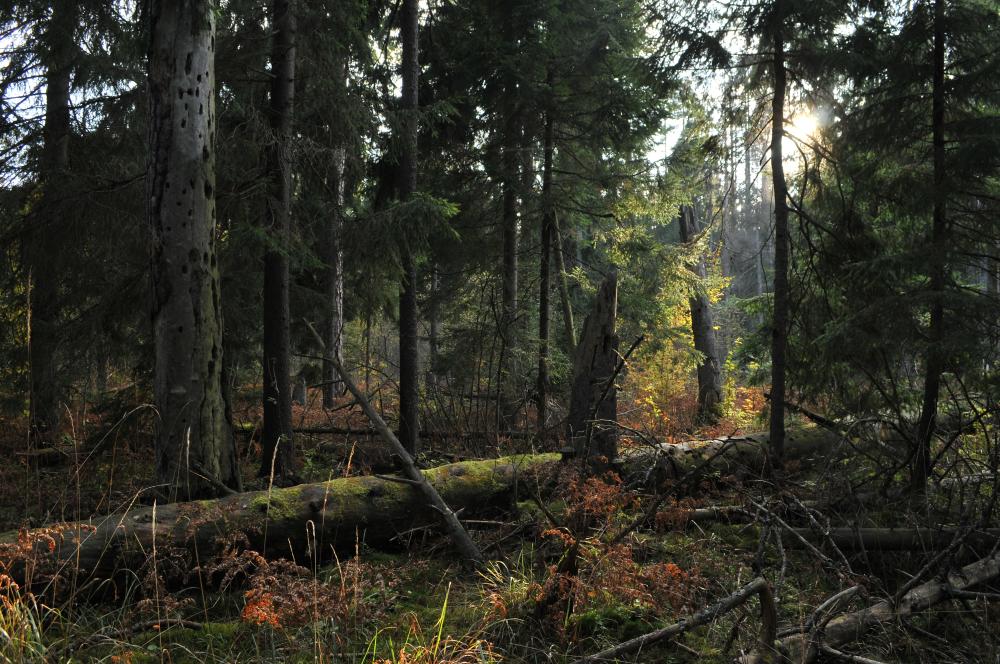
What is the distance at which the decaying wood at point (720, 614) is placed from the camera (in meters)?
3.06

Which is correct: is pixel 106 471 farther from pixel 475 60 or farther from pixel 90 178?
pixel 475 60

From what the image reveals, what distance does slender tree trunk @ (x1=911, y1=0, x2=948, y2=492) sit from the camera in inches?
233

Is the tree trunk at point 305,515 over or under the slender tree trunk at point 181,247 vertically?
under

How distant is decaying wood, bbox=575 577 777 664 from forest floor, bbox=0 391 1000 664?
126mm

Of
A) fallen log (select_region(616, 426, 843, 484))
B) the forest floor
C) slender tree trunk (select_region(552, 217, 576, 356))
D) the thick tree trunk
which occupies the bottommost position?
the forest floor

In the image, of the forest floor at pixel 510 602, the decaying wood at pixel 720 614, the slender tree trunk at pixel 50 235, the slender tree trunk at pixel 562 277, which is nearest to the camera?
the decaying wood at pixel 720 614

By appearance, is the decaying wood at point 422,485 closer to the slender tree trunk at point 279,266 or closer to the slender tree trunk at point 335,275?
the slender tree trunk at point 335,275

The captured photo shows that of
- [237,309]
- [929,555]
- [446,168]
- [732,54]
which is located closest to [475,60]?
[446,168]

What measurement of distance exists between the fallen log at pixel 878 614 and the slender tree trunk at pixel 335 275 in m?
5.13

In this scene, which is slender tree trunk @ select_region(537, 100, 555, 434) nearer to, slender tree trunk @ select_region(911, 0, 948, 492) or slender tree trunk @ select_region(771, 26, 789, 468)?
slender tree trunk @ select_region(771, 26, 789, 468)

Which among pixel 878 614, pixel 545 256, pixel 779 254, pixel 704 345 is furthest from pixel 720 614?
pixel 704 345

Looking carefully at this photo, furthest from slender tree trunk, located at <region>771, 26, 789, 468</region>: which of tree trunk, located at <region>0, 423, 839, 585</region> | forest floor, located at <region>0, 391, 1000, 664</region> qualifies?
forest floor, located at <region>0, 391, 1000, 664</region>

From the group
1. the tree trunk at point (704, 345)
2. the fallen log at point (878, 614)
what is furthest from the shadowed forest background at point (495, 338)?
the tree trunk at point (704, 345)

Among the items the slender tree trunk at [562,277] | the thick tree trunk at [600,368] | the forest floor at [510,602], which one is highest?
the slender tree trunk at [562,277]
